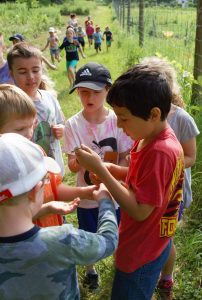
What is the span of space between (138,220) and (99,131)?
0.84 meters

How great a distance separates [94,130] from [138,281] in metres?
0.98

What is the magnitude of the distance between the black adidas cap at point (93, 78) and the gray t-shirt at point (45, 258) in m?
1.10

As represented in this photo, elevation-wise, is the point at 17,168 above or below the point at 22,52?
below

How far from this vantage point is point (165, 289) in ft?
8.20

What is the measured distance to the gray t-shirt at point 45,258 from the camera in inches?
47.8

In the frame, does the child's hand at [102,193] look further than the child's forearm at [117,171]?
No

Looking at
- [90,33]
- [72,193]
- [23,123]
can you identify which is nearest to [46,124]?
[23,123]

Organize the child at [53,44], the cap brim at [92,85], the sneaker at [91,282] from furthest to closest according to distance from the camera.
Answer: the child at [53,44] < the sneaker at [91,282] < the cap brim at [92,85]

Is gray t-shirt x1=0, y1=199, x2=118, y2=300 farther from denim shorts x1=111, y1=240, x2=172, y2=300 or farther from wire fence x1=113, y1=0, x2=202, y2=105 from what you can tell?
wire fence x1=113, y1=0, x2=202, y2=105

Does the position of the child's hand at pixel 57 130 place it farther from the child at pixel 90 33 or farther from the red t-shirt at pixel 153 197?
the child at pixel 90 33

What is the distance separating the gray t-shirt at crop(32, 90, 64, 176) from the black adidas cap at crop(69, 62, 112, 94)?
39 centimetres

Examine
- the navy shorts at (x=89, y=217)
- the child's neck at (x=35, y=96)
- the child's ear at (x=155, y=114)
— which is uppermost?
the child's ear at (x=155, y=114)

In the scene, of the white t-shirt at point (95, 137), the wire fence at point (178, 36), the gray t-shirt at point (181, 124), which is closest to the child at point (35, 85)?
the white t-shirt at point (95, 137)

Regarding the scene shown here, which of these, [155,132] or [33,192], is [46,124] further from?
[33,192]
